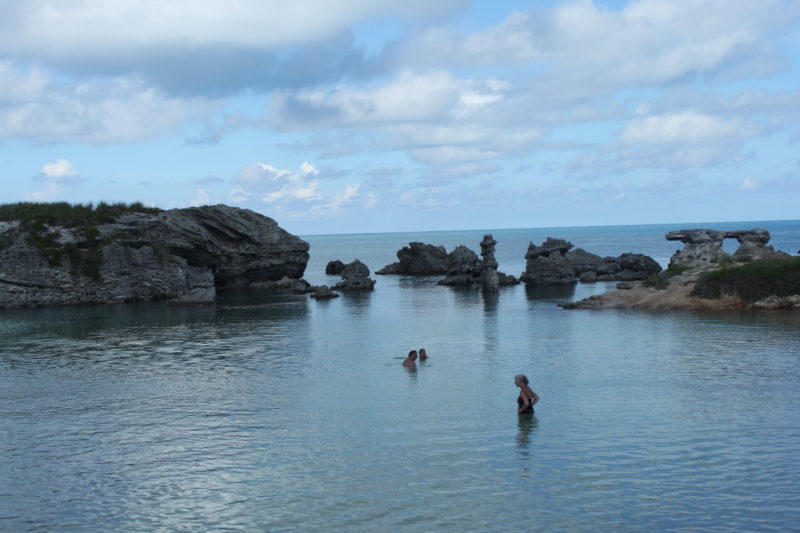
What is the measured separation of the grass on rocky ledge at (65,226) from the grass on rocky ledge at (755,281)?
6310 cm

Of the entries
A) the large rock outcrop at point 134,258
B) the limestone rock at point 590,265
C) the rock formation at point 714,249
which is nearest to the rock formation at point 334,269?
the large rock outcrop at point 134,258

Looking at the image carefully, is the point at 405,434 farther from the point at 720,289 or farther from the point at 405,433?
the point at 720,289

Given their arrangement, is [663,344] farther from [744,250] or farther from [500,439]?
[744,250]

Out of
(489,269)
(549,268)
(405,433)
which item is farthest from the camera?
(549,268)

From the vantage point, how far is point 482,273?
10156cm

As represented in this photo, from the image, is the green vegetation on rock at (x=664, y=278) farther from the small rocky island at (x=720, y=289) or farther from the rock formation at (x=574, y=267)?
the rock formation at (x=574, y=267)

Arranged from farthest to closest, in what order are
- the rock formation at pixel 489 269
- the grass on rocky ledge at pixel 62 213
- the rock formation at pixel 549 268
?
the rock formation at pixel 549 268 → the rock formation at pixel 489 269 → the grass on rocky ledge at pixel 62 213

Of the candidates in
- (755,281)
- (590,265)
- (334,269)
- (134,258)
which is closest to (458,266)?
(590,265)

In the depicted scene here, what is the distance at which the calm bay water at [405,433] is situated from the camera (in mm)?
18875

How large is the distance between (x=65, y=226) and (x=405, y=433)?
6973 centimetres

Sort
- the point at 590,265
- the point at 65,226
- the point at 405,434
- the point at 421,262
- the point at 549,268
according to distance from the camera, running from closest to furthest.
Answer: the point at 405,434 < the point at 65,226 < the point at 549,268 < the point at 590,265 < the point at 421,262

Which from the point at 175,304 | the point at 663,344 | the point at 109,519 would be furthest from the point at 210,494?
the point at 175,304

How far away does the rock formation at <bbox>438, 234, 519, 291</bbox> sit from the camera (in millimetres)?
99319

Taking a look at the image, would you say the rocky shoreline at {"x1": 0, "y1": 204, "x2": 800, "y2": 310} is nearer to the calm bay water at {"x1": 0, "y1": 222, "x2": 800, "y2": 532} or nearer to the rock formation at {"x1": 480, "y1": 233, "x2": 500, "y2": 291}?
the rock formation at {"x1": 480, "y1": 233, "x2": 500, "y2": 291}
